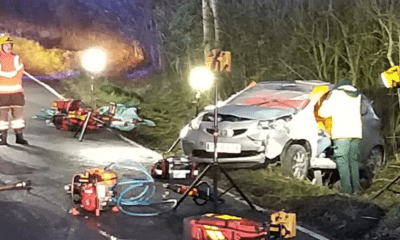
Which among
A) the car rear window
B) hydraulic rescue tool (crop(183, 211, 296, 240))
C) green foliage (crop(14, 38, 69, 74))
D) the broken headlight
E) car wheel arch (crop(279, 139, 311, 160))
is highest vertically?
green foliage (crop(14, 38, 69, 74))

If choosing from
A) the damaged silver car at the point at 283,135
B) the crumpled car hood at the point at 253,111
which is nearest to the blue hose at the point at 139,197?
the damaged silver car at the point at 283,135

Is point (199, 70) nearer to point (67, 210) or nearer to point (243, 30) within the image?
point (67, 210)

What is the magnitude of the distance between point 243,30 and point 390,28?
3882 mm

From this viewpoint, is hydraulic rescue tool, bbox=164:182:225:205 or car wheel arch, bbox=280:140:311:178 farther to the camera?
car wheel arch, bbox=280:140:311:178

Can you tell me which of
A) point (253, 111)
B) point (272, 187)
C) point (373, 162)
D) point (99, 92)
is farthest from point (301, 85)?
point (99, 92)

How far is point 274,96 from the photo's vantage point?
8.64 metres

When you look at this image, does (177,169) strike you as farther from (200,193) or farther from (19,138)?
(19,138)

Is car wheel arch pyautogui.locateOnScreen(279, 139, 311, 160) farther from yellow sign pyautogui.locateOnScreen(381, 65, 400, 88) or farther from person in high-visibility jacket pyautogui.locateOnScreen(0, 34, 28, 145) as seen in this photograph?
person in high-visibility jacket pyautogui.locateOnScreen(0, 34, 28, 145)

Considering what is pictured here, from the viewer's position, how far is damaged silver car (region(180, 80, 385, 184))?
779 cm

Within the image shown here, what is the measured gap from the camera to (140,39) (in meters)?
15.8

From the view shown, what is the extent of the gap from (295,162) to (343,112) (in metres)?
0.94

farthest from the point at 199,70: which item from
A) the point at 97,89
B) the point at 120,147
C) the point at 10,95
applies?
the point at 97,89

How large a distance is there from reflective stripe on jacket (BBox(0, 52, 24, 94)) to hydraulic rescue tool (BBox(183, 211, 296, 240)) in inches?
196

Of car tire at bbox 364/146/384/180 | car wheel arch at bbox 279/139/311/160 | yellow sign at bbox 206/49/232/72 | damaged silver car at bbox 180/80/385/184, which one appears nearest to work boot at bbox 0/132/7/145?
damaged silver car at bbox 180/80/385/184
